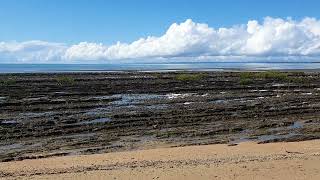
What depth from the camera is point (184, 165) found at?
1403 cm

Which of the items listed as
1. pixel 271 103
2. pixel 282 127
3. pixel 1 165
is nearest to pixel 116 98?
pixel 271 103

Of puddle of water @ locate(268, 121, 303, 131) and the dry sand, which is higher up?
the dry sand

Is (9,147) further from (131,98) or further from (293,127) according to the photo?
(131,98)

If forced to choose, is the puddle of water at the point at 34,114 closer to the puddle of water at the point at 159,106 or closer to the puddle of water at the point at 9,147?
the puddle of water at the point at 159,106

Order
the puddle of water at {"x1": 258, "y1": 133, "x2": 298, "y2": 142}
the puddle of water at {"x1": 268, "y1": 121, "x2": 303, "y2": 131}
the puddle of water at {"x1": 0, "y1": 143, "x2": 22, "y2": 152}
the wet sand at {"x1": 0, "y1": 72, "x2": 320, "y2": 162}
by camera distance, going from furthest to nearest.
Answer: the puddle of water at {"x1": 268, "y1": 121, "x2": 303, "y2": 131} < the puddle of water at {"x1": 258, "y1": 133, "x2": 298, "y2": 142} < the wet sand at {"x1": 0, "y1": 72, "x2": 320, "y2": 162} < the puddle of water at {"x1": 0, "y1": 143, "x2": 22, "y2": 152}

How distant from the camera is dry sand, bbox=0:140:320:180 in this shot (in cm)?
1287

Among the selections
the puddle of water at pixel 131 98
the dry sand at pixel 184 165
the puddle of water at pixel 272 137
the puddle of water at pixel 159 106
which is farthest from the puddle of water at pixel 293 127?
the puddle of water at pixel 131 98

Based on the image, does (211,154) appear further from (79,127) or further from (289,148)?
(79,127)

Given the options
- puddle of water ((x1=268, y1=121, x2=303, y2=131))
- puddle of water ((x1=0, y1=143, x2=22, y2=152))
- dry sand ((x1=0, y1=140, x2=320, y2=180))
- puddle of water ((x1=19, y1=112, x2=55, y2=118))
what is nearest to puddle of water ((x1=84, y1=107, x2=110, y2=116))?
puddle of water ((x1=19, y1=112, x2=55, y2=118))

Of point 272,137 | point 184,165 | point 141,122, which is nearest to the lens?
point 184,165

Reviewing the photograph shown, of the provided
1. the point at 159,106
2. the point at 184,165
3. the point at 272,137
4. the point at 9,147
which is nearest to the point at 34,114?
the point at 159,106

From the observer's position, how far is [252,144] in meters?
18.8

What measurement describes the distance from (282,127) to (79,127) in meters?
9.71

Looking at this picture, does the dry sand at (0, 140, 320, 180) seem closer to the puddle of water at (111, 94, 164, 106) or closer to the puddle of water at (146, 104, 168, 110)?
the puddle of water at (146, 104, 168, 110)
